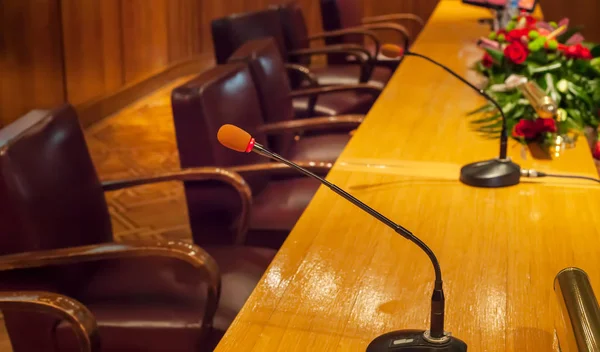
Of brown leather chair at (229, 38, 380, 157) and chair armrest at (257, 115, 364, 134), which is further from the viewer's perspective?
brown leather chair at (229, 38, 380, 157)

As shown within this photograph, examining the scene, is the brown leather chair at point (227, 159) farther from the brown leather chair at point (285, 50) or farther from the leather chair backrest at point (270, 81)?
the brown leather chair at point (285, 50)

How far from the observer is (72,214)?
2.11m

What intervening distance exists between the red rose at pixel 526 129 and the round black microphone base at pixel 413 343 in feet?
4.18

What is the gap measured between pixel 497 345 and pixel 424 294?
0.21 meters

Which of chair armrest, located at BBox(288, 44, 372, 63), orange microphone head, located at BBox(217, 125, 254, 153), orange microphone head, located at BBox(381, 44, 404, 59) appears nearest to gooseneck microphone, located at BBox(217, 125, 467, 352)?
orange microphone head, located at BBox(217, 125, 254, 153)

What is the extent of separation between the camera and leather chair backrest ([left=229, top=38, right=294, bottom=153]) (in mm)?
3148

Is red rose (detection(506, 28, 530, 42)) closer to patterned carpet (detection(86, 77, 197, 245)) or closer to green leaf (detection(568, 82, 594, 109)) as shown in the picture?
green leaf (detection(568, 82, 594, 109))

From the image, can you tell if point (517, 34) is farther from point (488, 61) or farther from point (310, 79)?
point (310, 79)

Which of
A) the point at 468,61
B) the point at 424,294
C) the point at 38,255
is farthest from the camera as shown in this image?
the point at 468,61

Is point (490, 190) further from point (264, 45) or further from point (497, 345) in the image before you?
point (264, 45)

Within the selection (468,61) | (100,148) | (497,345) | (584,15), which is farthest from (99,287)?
(584,15)

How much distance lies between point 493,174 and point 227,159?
0.88m

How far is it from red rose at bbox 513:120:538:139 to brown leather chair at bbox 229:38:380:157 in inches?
30.7

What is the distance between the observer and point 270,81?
3221 mm
